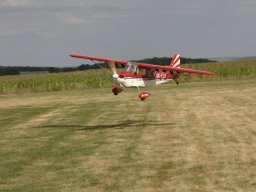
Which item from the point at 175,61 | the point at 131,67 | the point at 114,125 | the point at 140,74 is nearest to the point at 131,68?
the point at 131,67

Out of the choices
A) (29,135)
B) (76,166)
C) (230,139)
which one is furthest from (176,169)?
(29,135)

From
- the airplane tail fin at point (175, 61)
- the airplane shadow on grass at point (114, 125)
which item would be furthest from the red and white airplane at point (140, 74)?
the airplane tail fin at point (175, 61)

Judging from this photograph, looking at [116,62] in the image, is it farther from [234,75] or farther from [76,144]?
[234,75]

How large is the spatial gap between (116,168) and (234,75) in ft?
140

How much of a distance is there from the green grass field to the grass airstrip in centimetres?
2

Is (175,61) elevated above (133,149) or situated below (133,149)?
above

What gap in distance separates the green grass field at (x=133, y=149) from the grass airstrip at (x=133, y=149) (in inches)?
0.9

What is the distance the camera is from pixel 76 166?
13.2m

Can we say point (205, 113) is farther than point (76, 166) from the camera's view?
Yes

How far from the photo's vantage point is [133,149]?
15133 millimetres

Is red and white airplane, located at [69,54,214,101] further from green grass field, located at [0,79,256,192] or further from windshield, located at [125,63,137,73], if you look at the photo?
green grass field, located at [0,79,256,192]

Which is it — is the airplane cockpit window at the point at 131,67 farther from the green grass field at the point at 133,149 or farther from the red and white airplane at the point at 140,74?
the green grass field at the point at 133,149

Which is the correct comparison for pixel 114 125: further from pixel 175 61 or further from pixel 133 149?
pixel 133 149

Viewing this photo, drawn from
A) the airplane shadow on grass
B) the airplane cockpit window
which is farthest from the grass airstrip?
the airplane cockpit window
